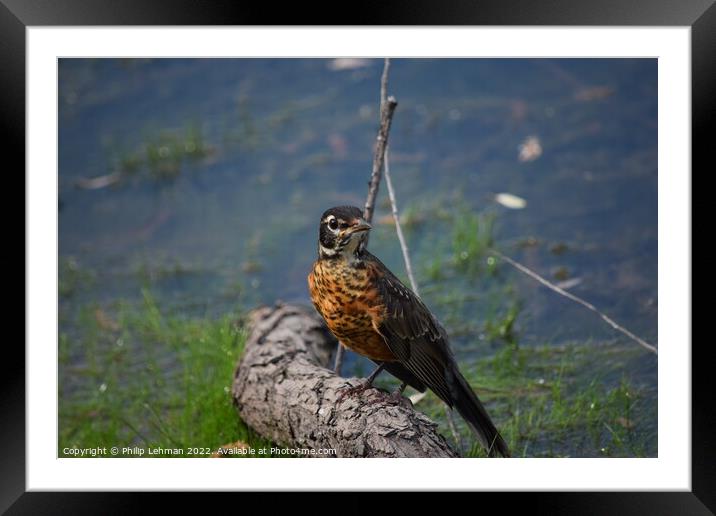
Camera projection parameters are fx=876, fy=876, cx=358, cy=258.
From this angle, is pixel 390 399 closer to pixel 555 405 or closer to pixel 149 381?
pixel 555 405

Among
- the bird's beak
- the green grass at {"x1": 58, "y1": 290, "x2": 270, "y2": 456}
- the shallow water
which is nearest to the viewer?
the bird's beak

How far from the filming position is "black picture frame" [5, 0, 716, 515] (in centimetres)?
395

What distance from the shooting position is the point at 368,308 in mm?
3785

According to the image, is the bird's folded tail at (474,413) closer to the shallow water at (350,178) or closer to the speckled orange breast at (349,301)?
the speckled orange breast at (349,301)

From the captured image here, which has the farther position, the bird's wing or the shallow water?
the shallow water

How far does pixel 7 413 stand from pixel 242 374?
45.4 inches

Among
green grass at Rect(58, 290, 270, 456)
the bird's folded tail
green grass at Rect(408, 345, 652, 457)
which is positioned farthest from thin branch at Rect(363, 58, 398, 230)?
green grass at Rect(58, 290, 270, 456)

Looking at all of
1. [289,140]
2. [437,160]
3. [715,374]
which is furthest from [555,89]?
[715,374]

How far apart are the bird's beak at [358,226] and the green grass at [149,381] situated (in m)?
1.33

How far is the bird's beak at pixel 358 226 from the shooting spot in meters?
3.70

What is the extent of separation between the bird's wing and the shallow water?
1.24 metres

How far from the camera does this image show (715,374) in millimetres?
3957

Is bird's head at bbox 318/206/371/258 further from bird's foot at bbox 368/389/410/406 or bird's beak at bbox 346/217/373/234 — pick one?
bird's foot at bbox 368/389/410/406

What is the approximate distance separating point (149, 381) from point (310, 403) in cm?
154
